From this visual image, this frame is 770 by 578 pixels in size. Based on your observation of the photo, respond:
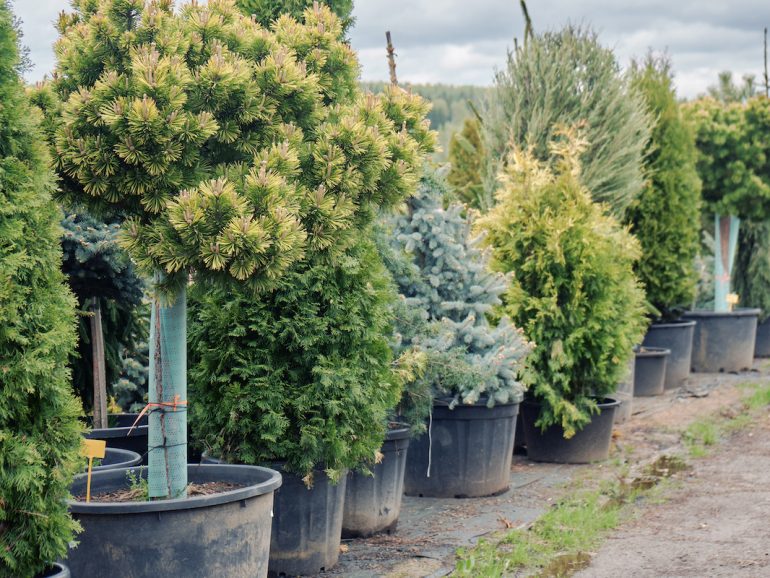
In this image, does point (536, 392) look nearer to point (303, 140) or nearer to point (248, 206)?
point (303, 140)

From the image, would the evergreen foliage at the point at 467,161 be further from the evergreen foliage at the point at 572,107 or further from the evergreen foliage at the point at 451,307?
the evergreen foliage at the point at 451,307

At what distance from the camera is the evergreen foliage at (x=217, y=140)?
3.55 metres

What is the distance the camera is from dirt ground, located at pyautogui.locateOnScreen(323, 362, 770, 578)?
204 inches

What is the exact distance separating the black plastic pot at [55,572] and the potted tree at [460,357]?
3.57 meters

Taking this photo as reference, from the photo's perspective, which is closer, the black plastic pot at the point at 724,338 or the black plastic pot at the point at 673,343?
the black plastic pot at the point at 673,343

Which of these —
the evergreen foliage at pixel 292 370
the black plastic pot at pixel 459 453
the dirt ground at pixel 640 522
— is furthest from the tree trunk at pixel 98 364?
the black plastic pot at pixel 459 453

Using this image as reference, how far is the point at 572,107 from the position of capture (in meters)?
10.2

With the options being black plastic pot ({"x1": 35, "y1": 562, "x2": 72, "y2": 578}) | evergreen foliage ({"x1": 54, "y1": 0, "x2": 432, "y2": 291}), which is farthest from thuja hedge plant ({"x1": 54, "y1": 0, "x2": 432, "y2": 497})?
black plastic pot ({"x1": 35, "y1": 562, "x2": 72, "y2": 578})

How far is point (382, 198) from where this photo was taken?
14.1ft

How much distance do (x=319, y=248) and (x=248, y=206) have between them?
0.50 m

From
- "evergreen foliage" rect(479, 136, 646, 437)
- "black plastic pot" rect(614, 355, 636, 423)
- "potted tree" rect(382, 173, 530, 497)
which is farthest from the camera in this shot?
"black plastic pot" rect(614, 355, 636, 423)

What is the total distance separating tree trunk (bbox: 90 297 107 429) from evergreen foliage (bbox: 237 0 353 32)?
187 centimetres

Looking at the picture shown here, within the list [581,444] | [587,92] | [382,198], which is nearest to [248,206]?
[382,198]

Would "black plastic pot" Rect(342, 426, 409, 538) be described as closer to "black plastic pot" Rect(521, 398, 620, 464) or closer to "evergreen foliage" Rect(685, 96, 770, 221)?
"black plastic pot" Rect(521, 398, 620, 464)
